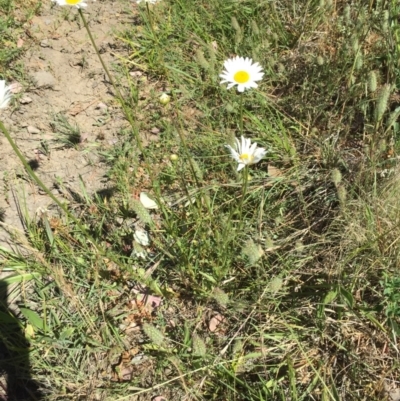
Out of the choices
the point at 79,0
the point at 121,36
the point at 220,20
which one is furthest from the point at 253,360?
the point at 121,36

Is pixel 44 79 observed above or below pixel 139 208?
above

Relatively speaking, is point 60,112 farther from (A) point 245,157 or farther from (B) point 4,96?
(A) point 245,157

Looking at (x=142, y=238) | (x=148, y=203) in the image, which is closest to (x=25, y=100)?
(x=148, y=203)

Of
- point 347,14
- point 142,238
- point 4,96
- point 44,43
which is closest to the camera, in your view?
point 4,96

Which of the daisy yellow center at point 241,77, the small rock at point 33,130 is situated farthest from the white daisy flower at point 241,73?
the small rock at point 33,130

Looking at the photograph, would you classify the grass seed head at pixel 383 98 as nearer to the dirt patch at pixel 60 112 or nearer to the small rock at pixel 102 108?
the dirt patch at pixel 60 112

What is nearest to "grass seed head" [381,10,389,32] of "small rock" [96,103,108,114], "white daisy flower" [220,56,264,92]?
"white daisy flower" [220,56,264,92]

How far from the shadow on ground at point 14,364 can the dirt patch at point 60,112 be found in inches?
13.3

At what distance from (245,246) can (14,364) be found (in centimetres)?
86

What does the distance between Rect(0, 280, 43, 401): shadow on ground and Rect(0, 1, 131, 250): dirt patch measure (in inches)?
13.3

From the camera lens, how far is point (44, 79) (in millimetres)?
2314

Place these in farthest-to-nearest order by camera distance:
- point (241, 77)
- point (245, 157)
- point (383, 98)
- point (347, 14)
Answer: point (347, 14) < point (241, 77) < point (383, 98) < point (245, 157)

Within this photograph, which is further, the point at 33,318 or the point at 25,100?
the point at 25,100

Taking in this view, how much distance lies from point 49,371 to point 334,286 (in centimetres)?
96
